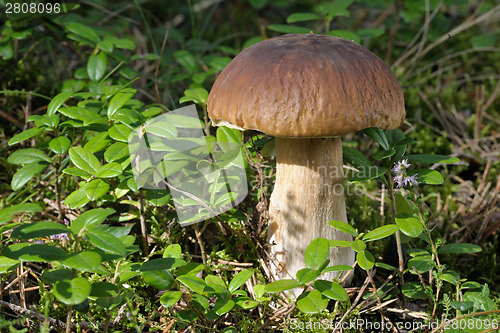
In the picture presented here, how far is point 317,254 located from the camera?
5.11ft

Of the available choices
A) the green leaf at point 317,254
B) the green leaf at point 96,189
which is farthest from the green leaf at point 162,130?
the green leaf at point 317,254

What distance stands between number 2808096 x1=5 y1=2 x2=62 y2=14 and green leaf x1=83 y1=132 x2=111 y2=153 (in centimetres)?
149

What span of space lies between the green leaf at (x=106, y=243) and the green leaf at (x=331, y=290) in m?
0.76

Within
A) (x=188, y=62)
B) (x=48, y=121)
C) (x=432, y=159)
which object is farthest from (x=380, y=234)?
(x=188, y=62)

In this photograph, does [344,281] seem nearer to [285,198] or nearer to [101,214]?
[285,198]

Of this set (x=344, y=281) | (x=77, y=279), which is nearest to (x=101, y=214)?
(x=77, y=279)

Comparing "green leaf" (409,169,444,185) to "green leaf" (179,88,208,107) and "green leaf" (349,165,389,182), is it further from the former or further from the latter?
"green leaf" (179,88,208,107)

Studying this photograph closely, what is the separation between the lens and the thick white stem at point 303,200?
1874mm

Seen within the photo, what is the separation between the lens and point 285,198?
1.94 metres

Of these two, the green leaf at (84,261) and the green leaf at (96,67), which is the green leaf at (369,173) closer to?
the green leaf at (84,261)

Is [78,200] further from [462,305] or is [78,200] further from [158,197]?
[462,305]

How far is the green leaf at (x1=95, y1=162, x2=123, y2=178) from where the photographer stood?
169cm

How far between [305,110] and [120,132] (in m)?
0.87

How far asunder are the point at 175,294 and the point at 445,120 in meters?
3.04
